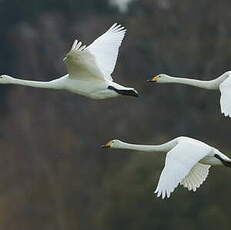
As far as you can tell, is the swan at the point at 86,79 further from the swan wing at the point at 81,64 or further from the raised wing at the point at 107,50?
the raised wing at the point at 107,50

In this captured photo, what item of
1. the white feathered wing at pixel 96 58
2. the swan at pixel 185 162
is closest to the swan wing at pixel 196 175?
the swan at pixel 185 162

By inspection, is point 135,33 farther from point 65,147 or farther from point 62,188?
point 62,188

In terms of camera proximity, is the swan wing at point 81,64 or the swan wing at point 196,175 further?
the swan wing at point 196,175

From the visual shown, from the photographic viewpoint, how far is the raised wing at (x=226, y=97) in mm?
18938

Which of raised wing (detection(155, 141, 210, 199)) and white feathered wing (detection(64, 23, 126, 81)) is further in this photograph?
white feathered wing (detection(64, 23, 126, 81))

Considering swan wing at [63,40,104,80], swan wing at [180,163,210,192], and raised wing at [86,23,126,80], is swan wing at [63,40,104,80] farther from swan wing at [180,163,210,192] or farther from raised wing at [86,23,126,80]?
swan wing at [180,163,210,192]

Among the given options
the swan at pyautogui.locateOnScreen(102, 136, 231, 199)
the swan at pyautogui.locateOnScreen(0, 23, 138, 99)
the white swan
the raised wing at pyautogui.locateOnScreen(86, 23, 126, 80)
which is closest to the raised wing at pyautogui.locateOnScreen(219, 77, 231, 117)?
the white swan

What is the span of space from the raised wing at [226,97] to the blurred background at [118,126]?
11370mm

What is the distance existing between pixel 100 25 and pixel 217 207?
21134 millimetres

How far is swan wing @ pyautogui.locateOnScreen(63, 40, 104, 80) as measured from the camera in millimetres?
20047

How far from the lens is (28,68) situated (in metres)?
54.2

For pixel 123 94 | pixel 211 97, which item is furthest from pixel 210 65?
pixel 123 94

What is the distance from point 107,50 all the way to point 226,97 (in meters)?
3.28

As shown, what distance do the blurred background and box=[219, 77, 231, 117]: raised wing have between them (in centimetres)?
1137
